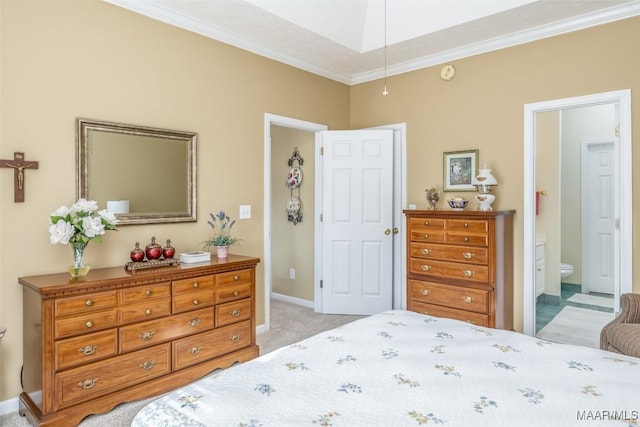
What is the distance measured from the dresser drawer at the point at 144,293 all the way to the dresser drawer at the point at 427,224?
2.29 meters

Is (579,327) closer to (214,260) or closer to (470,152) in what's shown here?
(470,152)

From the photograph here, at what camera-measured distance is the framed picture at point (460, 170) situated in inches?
157

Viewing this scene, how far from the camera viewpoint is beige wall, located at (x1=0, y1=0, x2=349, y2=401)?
2.49 m

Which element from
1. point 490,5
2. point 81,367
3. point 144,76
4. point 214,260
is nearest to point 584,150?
point 490,5

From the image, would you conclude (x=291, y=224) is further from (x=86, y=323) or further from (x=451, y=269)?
(x=86, y=323)

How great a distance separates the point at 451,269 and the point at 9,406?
3.40 metres

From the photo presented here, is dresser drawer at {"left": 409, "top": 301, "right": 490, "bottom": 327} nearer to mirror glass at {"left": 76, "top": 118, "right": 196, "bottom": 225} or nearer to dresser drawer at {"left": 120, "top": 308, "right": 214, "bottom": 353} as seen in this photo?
dresser drawer at {"left": 120, "top": 308, "right": 214, "bottom": 353}

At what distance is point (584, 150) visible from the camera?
5691mm

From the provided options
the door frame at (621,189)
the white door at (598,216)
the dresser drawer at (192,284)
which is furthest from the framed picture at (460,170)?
the white door at (598,216)

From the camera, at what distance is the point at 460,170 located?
4.07 m

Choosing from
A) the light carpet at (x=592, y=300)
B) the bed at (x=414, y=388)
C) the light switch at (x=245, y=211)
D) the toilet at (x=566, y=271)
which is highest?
the light switch at (x=245, y=211)

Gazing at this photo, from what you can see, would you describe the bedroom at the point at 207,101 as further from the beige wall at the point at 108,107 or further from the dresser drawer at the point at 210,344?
the dresser drawer at the point at 210,344

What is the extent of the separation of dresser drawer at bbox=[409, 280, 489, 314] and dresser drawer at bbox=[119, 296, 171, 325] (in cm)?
227

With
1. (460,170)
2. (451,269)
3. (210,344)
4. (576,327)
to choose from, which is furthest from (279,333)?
(576,327)
